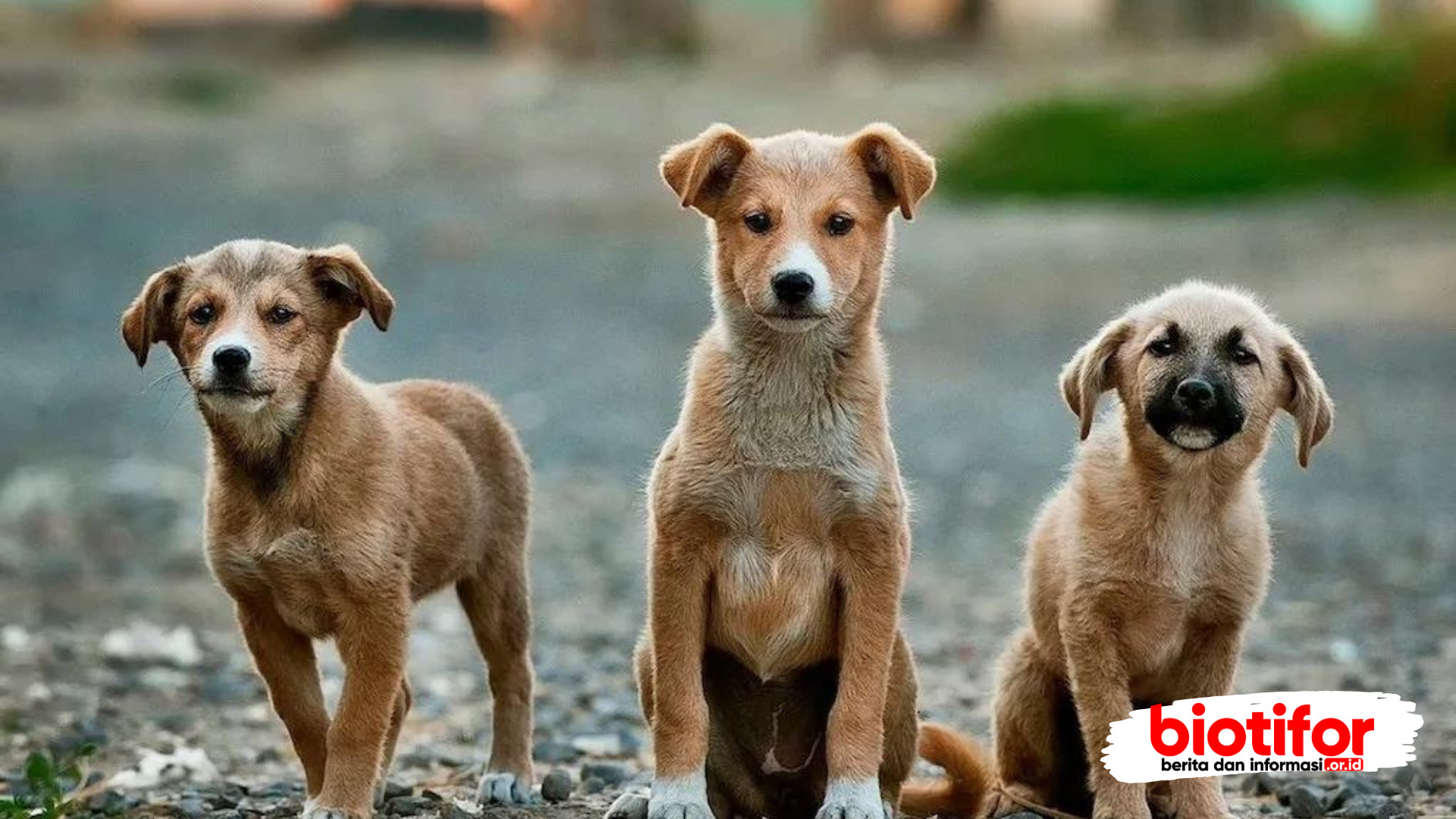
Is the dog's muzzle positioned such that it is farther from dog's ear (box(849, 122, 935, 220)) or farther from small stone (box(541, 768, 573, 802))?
small stone (box(541, 768, 573, 802))

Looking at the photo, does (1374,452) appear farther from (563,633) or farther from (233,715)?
(233,715)

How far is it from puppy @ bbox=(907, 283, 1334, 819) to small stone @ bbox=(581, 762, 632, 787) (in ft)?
4.80

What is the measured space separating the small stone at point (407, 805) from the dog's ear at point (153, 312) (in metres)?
1.43

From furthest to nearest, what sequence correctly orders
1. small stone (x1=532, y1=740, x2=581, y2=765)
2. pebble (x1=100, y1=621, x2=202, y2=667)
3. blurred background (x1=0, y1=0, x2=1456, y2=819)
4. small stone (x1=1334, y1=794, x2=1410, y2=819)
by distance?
pebble (x1=100, y1=621, x2=202, y2=667), blurred background (x1=0, y1=0, x2=1456, y2=819), small stone (x1=532, y1=740, x2=581, y2=765), small stone (x1=1334, y1=794, x2=1410, y2=819)

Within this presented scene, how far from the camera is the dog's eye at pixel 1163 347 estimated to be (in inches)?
242

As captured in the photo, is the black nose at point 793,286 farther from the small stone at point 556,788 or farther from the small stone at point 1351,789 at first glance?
the small stone at point 1351,789

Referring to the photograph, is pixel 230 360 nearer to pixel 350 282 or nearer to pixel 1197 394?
pixel 350 282

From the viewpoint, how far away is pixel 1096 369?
20.6 ft

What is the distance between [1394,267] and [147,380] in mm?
9558

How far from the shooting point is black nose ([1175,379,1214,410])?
19.6 ft

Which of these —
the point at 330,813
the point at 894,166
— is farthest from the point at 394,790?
the point at 894,166

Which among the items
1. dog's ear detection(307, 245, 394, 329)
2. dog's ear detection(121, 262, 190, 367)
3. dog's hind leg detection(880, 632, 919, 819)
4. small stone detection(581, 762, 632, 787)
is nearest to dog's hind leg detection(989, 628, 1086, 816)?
dog's hind leg detection(880, 632, 919, 819)

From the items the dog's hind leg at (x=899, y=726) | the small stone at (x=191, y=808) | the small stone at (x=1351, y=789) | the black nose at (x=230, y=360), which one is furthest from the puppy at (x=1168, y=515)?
the small stone at (x=191, y=808)

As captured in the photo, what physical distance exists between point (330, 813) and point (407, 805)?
68 centimetres
